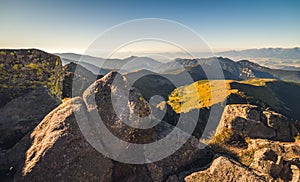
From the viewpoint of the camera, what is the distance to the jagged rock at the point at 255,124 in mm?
18869

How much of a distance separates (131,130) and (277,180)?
9.02 meters

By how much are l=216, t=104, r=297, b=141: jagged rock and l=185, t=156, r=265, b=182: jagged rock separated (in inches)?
250

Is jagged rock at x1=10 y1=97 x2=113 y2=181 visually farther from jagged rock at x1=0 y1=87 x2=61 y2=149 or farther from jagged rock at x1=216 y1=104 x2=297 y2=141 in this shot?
jagged rock at x1=216 y1=104 x2=297 y2=141

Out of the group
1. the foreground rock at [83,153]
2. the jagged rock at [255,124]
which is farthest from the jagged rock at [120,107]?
the jagged rock at [255,124]

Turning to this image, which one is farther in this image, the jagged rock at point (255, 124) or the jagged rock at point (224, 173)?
the jagged rock at point (255, 124)

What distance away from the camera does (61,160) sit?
10.9 m

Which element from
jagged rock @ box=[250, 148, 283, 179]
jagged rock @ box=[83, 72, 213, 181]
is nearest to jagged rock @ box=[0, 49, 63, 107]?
jagged rock @ box=[83, 72, 213, 181]

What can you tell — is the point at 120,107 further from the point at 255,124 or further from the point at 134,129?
the point at 255,124

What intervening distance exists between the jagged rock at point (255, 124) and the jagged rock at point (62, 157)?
38.5ft

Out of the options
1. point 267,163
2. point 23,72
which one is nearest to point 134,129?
point 267,163

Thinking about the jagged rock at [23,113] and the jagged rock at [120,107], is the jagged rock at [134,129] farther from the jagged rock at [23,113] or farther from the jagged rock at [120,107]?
the jagged rock at [23,113]

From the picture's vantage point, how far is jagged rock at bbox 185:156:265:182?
11.0m

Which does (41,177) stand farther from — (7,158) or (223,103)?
(223,103)

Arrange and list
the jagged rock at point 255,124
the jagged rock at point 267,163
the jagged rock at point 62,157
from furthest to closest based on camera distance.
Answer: the jagged rock at point 255,124
the jagged rock at point 267,163
the jagged rock at point 62,157
